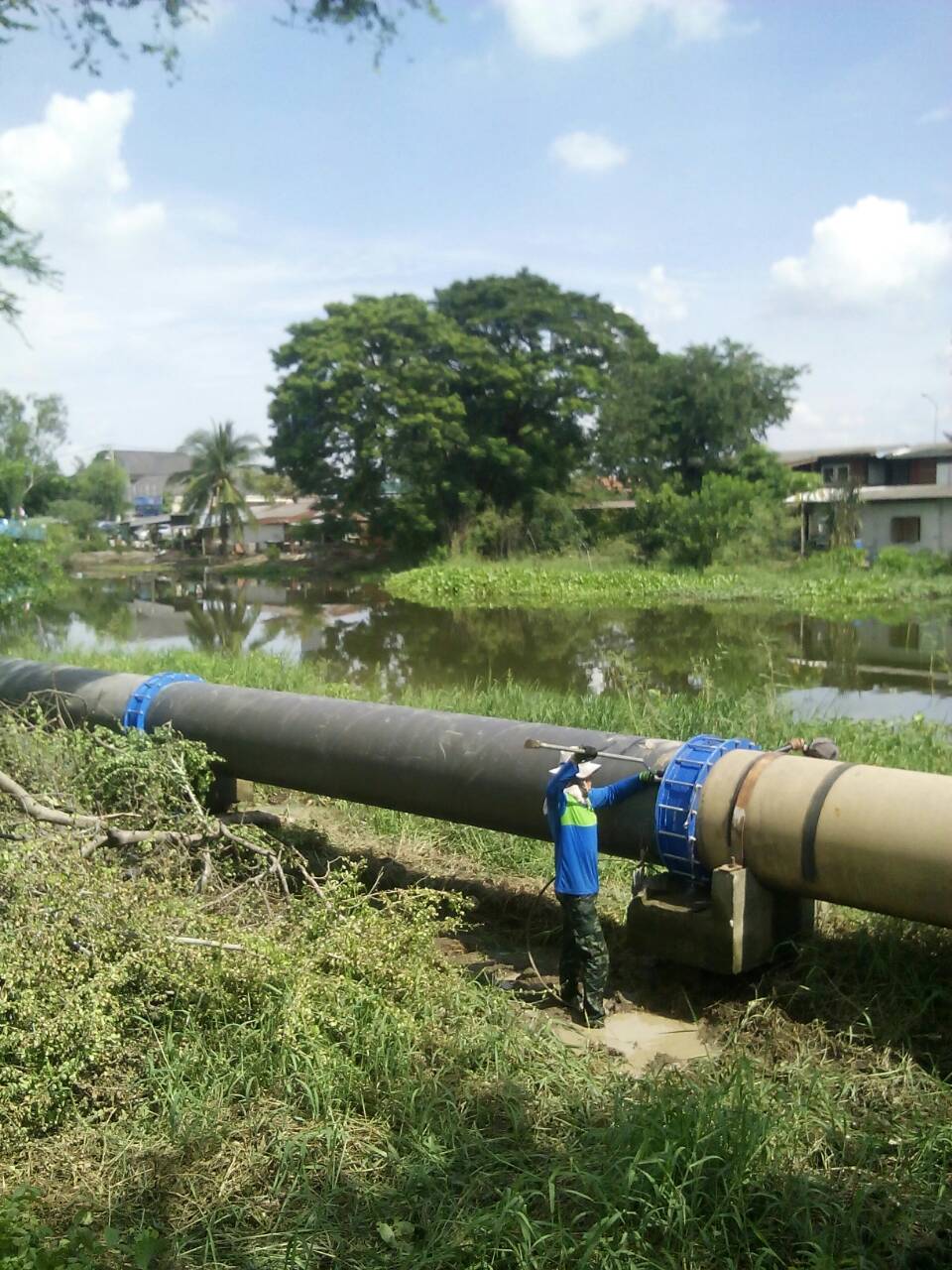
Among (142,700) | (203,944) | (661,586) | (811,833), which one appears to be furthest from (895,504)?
(203,944)

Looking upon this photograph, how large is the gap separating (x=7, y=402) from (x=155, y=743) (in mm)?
56997

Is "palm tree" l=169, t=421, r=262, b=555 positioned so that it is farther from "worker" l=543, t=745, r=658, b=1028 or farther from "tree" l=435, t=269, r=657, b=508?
"worker" l=543, t=745, r=658, b=1028

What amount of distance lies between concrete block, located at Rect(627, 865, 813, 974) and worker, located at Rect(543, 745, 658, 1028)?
0.24 metres

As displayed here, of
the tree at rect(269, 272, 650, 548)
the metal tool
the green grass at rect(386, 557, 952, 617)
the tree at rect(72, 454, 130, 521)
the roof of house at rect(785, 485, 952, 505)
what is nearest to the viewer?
the metal tool

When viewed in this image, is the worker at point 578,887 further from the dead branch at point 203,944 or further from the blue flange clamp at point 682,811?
the dead branch at point 203,944

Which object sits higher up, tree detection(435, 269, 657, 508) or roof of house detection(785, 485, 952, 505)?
tree detection(435, 269, 657, 508)

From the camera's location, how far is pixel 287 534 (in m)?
56.7

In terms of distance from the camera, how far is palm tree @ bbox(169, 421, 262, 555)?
53.6 meters

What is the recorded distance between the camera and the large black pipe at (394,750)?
5.68m

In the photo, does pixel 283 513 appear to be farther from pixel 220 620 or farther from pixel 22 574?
pixel 22 574

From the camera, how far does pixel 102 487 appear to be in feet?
239

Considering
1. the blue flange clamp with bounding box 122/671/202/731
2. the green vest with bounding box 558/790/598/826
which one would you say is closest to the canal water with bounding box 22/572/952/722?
the blue flange clamp with bounding box 122/671/202/731

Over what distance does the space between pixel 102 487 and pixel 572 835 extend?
72.6 meters

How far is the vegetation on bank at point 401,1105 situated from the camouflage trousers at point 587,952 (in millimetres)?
335
